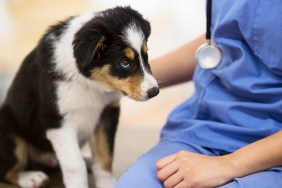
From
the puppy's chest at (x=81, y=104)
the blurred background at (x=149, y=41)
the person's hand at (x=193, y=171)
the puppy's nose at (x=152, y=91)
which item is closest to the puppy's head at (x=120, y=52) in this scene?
the puppy's nose at (x=152, y=91)

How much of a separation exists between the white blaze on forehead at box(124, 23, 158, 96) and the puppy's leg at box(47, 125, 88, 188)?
13.6 inches

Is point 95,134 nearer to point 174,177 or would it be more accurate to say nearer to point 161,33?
point 174,177

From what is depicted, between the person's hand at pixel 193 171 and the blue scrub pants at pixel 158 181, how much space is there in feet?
0.10

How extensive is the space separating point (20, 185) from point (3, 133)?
0.69 ft

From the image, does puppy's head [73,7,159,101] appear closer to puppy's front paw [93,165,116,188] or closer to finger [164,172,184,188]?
finger [164,172,184,188]

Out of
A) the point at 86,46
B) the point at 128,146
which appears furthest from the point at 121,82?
the point at 128,146

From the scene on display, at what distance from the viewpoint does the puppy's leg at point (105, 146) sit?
5.29ft

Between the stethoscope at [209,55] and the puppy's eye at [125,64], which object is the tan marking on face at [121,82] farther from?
the stethoscope at [209,55]

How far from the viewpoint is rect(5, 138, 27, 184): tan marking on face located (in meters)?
1.65

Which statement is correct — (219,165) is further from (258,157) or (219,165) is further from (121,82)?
(121,82)

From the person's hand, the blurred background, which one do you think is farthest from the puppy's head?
the blurred background

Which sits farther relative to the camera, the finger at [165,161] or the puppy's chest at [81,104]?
the puppy's chest at [81,104]

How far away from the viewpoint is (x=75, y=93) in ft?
4.74

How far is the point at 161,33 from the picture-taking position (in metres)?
3.51
